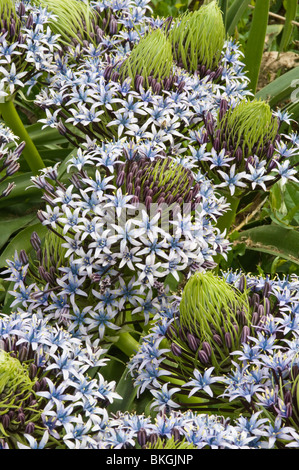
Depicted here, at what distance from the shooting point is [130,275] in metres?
2.02

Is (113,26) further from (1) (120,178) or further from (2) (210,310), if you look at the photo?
(2) (210,310)

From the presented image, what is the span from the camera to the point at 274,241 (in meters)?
2.63

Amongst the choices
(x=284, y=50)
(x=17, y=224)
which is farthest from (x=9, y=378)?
(x=284, y=50)

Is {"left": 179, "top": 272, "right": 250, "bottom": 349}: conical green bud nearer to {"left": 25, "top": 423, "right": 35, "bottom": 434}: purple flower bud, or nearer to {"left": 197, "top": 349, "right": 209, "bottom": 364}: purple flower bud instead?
{"left": 197, "top": 349, "right": 209, "bottom": 364}: purple flower bud

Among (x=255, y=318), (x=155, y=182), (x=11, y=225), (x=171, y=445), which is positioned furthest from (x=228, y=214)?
(x=171, y=445)

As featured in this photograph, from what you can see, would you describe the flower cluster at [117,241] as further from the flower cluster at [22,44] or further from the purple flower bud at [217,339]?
the flower cluster at [22,44]

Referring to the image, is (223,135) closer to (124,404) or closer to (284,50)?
(124,404)

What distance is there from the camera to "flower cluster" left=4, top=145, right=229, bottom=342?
1867mm

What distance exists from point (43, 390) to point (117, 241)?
1.51ft

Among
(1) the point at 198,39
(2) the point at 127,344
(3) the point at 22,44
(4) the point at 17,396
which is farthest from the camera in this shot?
(1) the point at 198,39

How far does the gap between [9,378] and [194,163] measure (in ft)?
3.47

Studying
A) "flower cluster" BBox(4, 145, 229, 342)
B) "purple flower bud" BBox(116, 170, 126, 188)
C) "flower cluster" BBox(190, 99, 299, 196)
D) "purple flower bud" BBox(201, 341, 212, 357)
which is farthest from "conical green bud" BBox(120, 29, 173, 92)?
"purple flower bud" BBox(201, 341, 212, 357)

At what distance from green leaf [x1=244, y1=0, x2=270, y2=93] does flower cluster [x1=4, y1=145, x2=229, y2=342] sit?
3.90 ft

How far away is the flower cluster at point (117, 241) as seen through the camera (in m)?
1.87
